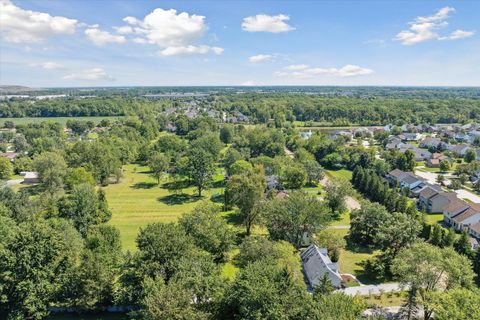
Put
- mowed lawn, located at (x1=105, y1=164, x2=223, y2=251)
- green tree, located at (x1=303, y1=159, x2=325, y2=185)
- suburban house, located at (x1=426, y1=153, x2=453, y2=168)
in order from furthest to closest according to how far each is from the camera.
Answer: suburban house, located at (x1=426, y1=153, x2=453, y2=168), green tree, located at (x1=303, y1=159, x2=325, y2=185), mowed lawn, located at (x1=105, y1=164, x2=223, y2=251)

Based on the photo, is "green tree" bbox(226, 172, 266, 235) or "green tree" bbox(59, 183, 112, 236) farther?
"green tree" bbox(226, 172, 266, 235)

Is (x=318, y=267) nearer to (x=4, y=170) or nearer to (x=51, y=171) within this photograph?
(x=51, y=171)

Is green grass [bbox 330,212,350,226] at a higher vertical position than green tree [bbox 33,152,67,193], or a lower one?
lower

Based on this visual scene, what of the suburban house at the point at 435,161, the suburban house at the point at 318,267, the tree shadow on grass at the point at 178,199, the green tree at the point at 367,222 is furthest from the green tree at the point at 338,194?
the suburban house at the point at 435,161

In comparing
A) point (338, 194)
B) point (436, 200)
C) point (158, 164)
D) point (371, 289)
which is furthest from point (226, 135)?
point (371, 289)

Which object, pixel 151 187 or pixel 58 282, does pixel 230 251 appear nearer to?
pixel 58 282

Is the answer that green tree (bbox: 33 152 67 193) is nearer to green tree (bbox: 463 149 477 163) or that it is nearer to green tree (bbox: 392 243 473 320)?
green tree (bbox: 392 243 473 320)

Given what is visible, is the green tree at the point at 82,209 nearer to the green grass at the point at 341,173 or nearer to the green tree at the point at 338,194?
the green tree at the point at 338,194

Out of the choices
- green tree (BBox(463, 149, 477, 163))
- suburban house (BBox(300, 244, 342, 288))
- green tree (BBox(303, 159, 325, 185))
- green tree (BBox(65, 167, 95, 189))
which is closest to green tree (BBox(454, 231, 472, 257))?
suburban house (BBox(300, 244, 342, 288))
